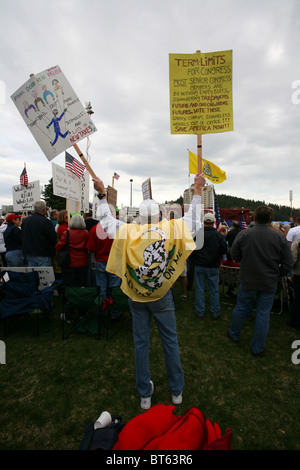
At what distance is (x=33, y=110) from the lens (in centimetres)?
336

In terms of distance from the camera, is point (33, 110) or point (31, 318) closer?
point (33, 110)

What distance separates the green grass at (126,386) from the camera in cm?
218

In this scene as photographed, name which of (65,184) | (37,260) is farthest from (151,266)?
(65,184)

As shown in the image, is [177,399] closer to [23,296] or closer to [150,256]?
[150,256]

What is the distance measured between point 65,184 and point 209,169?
16.5 feet

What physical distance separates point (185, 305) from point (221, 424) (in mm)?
2996

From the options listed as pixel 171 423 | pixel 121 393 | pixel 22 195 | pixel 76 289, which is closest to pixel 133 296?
pixel 171 423

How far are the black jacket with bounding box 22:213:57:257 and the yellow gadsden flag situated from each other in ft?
16.8

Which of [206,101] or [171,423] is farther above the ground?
[206,101]

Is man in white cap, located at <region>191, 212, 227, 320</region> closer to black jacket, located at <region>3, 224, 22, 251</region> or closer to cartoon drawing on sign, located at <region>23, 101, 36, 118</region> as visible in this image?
cartoon drawing on sign, located at <region>23, 101, 36, 118</region>

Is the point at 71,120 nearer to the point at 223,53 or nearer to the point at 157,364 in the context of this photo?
the point at 223,53

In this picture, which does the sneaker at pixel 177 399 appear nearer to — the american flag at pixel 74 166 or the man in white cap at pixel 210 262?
the man in white cap at pixel 210 262

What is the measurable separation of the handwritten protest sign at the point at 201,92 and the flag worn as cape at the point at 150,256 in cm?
144

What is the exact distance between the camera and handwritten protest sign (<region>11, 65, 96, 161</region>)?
3.31m
